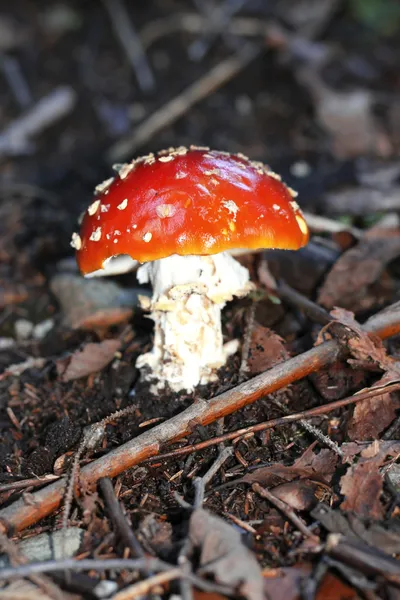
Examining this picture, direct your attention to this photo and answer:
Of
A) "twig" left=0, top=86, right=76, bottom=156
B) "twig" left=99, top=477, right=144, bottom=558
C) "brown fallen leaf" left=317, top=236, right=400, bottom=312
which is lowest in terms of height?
"brown fallen leaf" left=317, top=236, right=400, bottom=312

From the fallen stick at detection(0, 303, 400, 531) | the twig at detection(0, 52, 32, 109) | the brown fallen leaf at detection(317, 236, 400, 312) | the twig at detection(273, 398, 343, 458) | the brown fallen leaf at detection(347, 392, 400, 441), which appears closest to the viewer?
the fallen stick at detection(0, 303, 400, 531)

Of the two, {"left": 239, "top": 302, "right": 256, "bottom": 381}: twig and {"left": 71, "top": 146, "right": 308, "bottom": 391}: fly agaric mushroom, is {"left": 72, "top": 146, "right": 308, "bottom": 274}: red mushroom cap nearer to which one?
{"left": 71, "top": 146, "right": 308, "bottom": 391}: fly agaric mushroom

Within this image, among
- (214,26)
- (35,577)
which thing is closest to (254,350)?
(35,577)

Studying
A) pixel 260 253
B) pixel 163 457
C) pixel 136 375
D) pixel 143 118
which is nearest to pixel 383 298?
pixel 260 253

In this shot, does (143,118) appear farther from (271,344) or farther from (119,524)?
(119,524)

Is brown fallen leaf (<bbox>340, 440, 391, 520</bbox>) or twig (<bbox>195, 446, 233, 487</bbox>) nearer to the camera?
brown fallen leaf (<bbox>340, 440, 391, 520</bbox>)

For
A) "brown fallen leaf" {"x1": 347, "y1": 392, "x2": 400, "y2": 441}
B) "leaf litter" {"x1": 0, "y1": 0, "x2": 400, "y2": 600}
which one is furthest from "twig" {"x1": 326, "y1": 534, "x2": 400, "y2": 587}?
"brown fallen leaf" {"x1": 347, "y1": 392, "x2": 400, "y2": 441}

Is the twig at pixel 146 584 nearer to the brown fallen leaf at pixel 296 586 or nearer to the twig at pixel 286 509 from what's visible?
the brown fallen leaf at pixel 296 586
